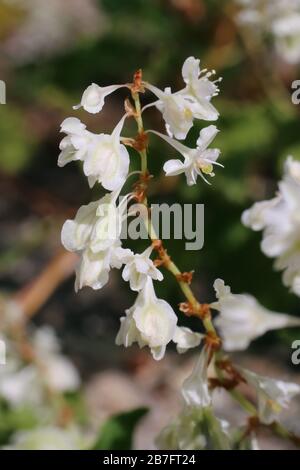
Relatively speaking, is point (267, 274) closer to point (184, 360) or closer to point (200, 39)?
point (184, 360)

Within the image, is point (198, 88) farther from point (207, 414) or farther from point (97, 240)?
point (207, 414)

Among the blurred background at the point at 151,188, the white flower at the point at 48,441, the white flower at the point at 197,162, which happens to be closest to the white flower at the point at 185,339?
the white flower at the point at 197,162

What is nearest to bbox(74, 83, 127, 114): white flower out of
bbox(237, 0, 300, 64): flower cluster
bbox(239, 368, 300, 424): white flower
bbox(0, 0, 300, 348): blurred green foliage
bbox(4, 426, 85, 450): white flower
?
bbox(239, 368, 300, 424): white flower

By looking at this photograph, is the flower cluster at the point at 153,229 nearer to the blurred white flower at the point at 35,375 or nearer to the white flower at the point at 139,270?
the white flower at the point at 139,270

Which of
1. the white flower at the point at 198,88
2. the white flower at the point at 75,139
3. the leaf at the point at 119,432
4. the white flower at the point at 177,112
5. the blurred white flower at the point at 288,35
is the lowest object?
the leaf at the point at 119,432

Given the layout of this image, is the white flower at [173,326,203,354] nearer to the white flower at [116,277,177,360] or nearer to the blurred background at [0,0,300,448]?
the white flower at [116,277,177,360]

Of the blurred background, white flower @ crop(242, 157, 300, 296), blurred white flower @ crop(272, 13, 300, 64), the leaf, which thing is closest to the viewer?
white flower @ crop(242, 157, 300, 296)
